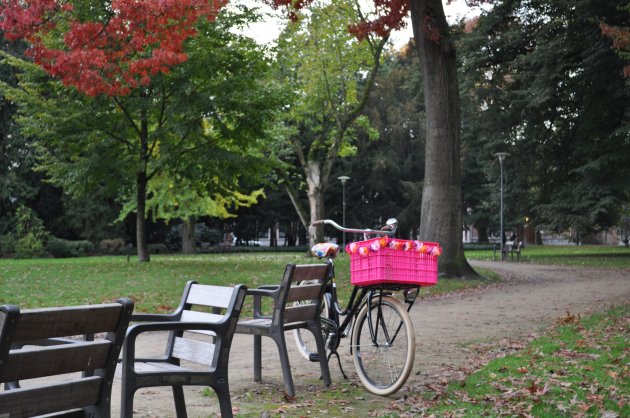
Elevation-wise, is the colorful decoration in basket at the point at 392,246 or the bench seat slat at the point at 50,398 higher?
the colorful decoration in basket at the point at 392,246

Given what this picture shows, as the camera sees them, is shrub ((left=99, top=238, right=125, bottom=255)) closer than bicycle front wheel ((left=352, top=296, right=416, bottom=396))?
No

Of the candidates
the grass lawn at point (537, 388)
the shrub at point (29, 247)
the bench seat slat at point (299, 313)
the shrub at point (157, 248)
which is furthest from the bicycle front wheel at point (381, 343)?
the shrub at point (157, 248)

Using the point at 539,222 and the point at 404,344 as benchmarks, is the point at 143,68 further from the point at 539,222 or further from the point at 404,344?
the point at 539,222

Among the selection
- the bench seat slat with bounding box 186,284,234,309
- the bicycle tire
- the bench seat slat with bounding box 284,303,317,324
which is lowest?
the bicycle tire

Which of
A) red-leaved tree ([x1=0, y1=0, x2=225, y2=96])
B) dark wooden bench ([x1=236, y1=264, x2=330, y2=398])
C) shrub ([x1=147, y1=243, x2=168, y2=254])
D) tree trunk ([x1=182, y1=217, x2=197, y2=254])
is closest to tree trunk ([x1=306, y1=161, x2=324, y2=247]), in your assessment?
tree trunk ([x1=182, y1=217, x2=197, y2=254])

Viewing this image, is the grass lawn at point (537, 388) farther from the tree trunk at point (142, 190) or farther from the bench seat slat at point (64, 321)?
the tree trunk at point (142, 190)

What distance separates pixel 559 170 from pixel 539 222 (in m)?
2.66

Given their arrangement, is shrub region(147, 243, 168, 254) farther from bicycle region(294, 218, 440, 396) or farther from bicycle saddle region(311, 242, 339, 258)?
bicycle region(294, 218, 440, 396)

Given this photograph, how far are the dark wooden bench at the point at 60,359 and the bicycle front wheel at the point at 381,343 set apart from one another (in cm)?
322

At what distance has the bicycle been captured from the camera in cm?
650

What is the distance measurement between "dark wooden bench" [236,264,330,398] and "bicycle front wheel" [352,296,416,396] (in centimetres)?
37

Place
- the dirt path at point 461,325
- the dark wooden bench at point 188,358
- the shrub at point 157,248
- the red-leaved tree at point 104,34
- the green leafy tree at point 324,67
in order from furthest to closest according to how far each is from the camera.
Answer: the shrub at point 157,248 < the green leafy tree at point 324,67 < the red-leaved tree at point 104,34 < the dirt path at point 461,325 < the dark wooden bench at point 188,358

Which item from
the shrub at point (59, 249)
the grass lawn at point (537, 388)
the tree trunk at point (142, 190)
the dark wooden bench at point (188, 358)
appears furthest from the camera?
the shrub at point (59, 249)

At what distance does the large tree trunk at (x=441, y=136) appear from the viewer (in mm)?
18844
